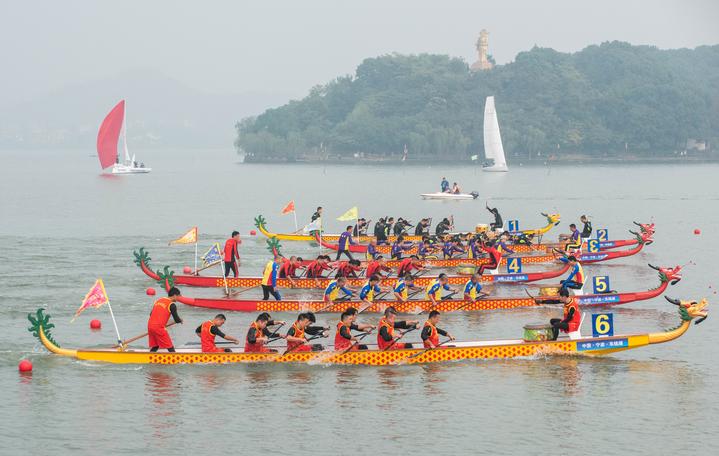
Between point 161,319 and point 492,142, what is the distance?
448ft

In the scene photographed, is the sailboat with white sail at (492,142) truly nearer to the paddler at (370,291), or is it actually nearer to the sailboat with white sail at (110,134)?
the sailboat with white sail at (110,134)

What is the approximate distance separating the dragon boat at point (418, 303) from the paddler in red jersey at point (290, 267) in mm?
2322

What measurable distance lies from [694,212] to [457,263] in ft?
163

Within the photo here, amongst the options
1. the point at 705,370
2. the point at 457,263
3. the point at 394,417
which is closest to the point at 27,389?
the point at 394,417

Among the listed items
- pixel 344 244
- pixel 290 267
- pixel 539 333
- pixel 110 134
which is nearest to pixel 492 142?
pixel 110 134

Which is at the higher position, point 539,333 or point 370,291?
point 370,291

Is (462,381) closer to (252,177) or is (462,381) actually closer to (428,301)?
(428,301)

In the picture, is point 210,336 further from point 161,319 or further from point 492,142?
point 492,142

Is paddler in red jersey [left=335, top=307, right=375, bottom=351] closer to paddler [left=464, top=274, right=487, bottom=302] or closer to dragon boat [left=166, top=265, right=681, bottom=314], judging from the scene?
dragon boat [left=166, top=265, right=681, bottom=314]

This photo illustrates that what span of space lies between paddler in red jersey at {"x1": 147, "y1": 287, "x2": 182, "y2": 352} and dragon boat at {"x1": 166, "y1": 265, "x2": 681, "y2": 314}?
24.1 ft

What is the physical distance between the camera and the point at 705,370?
28781 mm

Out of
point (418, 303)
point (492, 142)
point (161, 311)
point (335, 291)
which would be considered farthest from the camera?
point (492, 142)

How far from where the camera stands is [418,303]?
3453cm

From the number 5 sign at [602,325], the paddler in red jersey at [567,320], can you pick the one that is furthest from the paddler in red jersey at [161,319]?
the number 5 sign at [602,325]
